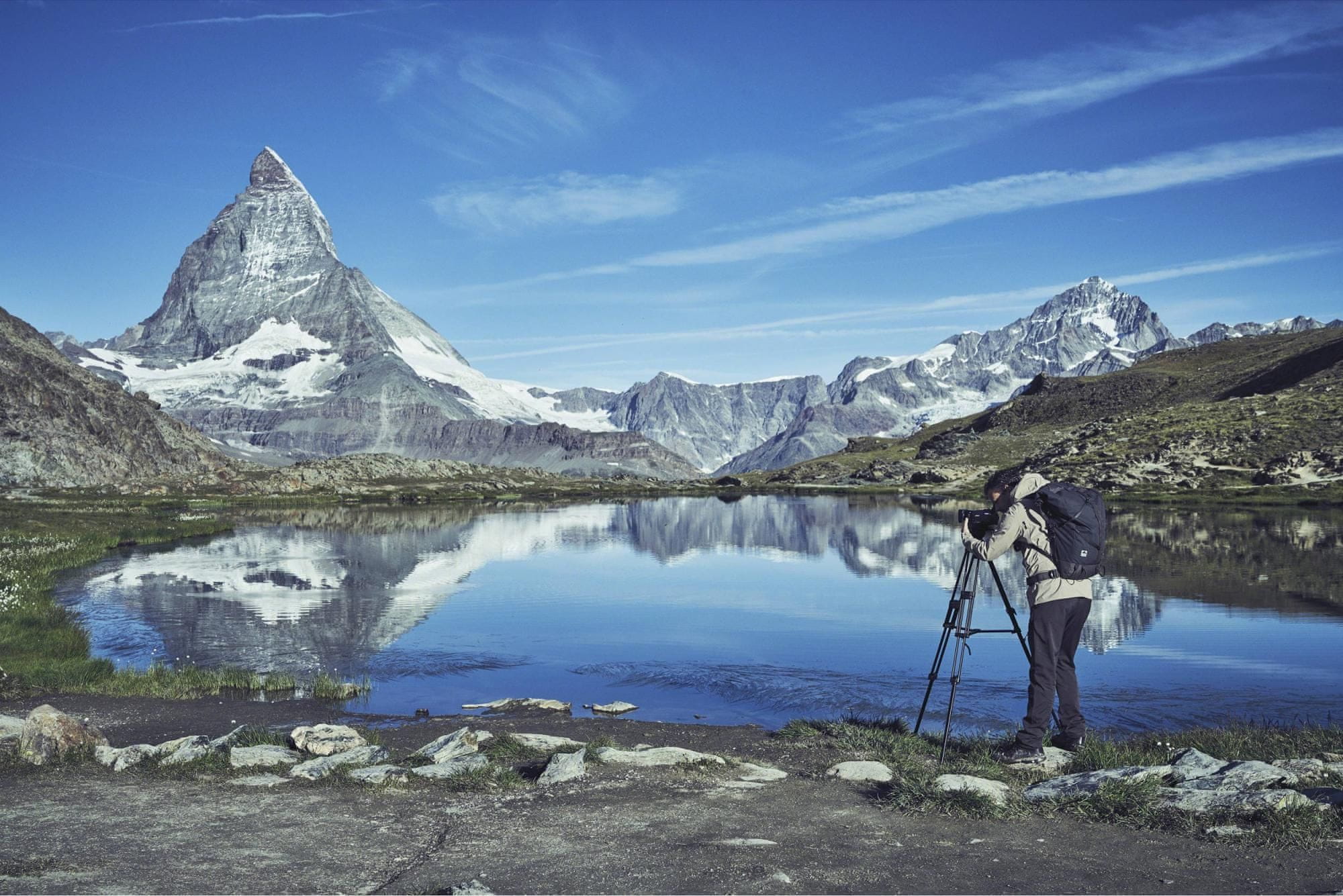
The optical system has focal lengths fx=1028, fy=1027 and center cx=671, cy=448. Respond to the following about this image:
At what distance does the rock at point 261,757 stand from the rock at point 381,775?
59.9 inches

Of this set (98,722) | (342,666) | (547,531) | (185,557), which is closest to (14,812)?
(98,722)

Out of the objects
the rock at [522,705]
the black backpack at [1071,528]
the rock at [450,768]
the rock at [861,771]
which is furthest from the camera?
the rock at [522,705]

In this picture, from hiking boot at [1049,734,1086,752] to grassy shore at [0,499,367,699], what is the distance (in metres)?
18.2

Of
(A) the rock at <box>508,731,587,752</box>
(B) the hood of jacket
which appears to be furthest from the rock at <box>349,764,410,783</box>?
(B) the hood of jacket

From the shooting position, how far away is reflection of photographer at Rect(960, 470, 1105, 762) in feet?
52.8

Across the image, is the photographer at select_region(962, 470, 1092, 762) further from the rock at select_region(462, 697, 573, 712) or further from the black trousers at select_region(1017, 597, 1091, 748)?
the rock at select_region(462, 697, 573, 712)

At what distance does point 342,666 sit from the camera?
32.8 m

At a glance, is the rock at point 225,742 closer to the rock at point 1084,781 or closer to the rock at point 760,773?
the rock at point 760,773

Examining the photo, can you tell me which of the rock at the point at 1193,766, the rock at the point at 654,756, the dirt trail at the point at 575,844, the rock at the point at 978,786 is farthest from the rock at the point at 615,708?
the rock at the point at 1193,766

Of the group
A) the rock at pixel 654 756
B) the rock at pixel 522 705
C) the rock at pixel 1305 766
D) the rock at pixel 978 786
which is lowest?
the rock at pixel 522 705

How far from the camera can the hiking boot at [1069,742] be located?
17219 mm

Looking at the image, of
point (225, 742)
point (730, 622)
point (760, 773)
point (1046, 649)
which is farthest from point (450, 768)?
point (730, 622)

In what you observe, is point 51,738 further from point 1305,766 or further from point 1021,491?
point 1305,766

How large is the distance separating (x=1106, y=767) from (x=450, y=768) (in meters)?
10.3
